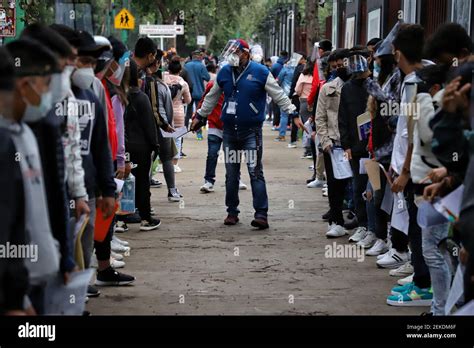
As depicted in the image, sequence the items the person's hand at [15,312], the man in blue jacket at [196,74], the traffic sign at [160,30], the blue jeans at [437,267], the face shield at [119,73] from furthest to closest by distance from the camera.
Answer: the traffic sign at [160,30]
the man in blue jacket at [196,74]
the face shield at [119,73]
the blue jeans at [437,267]
the person's hand at [15,312]

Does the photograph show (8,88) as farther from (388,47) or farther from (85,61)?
(388,47)

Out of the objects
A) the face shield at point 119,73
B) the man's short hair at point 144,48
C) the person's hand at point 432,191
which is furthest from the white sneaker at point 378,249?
the person's hand at point 432,191

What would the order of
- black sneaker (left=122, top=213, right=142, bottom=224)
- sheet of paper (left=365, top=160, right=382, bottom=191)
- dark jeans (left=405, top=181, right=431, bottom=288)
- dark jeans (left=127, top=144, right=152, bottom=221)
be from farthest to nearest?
black sneaker (left=122, top=213, right=142, bottom=224), dark jeans (left=127, top=144, right=152, bottom=221), sheet of paper (left=365, top=160, right=382, bottom=191), dark jeans (left=405, top=181, right=431, bottom=288)

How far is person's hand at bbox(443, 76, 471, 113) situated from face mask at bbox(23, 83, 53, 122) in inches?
82.7

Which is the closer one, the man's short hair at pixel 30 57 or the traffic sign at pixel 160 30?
the man's short hair at pixel 30 57

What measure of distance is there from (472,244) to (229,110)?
7069mm

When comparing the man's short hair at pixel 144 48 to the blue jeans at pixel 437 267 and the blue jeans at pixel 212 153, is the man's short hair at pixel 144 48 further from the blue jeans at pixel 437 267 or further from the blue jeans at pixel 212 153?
the blue jeans at pixel 437 267

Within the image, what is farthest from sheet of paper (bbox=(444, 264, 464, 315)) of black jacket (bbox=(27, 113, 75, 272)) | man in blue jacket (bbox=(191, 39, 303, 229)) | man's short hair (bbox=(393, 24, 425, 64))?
man in blue jacket (bbox=(191, 39, 303, 229))

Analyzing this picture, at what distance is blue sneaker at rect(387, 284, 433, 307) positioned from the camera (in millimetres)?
7805

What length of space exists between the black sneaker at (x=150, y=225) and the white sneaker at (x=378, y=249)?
276cm

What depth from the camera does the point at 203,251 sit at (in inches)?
404

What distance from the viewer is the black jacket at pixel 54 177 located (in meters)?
4.70

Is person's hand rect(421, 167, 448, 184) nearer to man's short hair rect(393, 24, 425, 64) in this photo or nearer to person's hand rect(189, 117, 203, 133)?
man's short hair rect(393, 24, 425, 64)
